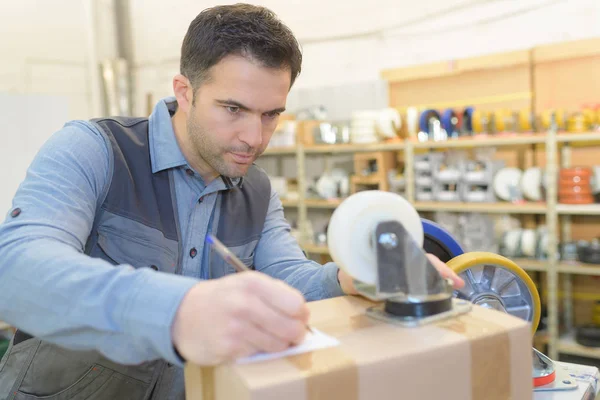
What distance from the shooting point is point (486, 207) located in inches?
128

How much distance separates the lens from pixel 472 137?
131 inches

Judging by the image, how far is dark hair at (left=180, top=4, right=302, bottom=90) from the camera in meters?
1.10

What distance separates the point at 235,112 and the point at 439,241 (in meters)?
0.52

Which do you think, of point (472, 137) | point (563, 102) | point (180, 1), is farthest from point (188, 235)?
point (180, 1)

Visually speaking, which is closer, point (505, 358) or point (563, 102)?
point (505, 358)

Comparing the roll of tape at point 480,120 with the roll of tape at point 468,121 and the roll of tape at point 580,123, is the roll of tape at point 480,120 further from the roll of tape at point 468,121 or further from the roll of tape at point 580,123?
the roll of tape at point 580,123

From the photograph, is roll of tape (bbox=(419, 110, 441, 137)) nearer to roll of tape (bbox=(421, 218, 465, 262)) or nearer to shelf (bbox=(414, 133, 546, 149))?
shelf (bbox=(414, 133, 546, 149))

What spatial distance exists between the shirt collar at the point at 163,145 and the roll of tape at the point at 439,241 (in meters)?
0.47

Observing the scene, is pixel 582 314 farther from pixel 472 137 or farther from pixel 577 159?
pixel 472 137

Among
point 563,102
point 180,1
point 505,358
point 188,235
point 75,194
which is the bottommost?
point 505,358

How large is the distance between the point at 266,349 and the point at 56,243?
349 mm

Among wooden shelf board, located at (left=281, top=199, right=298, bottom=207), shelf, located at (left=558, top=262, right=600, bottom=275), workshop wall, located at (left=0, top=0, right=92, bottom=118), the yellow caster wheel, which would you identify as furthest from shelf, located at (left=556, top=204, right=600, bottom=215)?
workshop wall, located at (left=0, top=0, right=92, bottom=118)

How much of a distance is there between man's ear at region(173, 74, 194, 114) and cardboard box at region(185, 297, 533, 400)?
0.64 meters

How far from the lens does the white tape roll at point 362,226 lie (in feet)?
2.43
